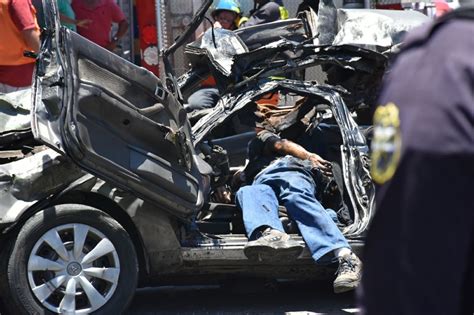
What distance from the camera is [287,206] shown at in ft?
20.0

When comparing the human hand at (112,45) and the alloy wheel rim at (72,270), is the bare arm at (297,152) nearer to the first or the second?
the alloy wheel rim at (72,270)

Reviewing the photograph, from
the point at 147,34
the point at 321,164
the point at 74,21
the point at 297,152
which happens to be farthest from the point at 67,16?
the point at 321,164

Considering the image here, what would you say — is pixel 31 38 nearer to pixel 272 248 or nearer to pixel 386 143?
pixel 272 248

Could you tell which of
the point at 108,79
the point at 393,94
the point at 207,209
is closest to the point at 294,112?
the point at 207,209

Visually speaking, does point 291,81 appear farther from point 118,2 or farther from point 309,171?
point 118,2

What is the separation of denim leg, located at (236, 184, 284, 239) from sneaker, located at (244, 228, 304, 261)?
0.08m

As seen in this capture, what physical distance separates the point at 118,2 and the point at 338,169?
19.5 ft

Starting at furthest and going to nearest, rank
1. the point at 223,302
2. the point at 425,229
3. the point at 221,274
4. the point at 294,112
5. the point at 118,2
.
A: the point at 118,2 → the point at 294,112 → the point at 223,302 → the point at 221,274 → the point at 425,229

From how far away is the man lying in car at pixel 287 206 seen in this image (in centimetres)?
574

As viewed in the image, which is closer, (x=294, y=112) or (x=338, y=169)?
(x=338, y=169)

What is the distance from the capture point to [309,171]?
20.9 ft

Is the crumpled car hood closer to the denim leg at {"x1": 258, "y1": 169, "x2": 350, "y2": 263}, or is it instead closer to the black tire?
the denim leg at {"x1": 258, "y1": 169, "x2": 350, "y2": 263}

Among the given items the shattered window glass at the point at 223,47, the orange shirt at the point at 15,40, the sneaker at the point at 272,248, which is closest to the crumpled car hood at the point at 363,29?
the shattered window glass at the point at 223,47

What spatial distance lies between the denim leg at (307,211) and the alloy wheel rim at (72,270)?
115 centimetres
